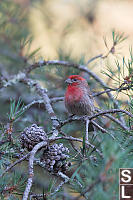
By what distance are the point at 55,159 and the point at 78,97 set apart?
66.3 inches

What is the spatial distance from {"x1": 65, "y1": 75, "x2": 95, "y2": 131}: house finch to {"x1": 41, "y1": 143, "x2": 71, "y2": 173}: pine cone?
4.38ft

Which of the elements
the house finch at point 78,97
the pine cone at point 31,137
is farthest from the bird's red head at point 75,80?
the pine cone at point 31,137

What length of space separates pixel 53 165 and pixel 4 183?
368mm

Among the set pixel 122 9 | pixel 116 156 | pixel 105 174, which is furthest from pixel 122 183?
pixel 122 9

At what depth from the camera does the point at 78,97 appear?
3533 millimetres

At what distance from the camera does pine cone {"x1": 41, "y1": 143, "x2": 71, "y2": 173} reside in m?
1.93

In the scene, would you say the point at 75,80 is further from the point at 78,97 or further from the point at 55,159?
the point at 55,159

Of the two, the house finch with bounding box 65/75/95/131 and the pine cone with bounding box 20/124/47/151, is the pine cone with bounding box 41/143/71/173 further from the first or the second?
the house finch with bounding box 65/75/95/131

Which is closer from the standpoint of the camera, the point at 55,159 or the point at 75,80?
the point at 55,159

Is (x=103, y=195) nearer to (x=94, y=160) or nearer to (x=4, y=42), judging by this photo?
(x=94, y=160)

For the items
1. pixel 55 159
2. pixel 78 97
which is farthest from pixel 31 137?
pixel 78 97

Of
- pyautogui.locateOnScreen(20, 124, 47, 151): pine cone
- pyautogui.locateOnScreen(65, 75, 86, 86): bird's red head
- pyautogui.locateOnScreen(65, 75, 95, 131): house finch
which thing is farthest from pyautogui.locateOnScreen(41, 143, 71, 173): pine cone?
pyautogui.locateOnScreen(65, 75, 86, 86): bird's red head

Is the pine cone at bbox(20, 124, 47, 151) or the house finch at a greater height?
the house finch

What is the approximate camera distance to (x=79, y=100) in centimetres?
349
